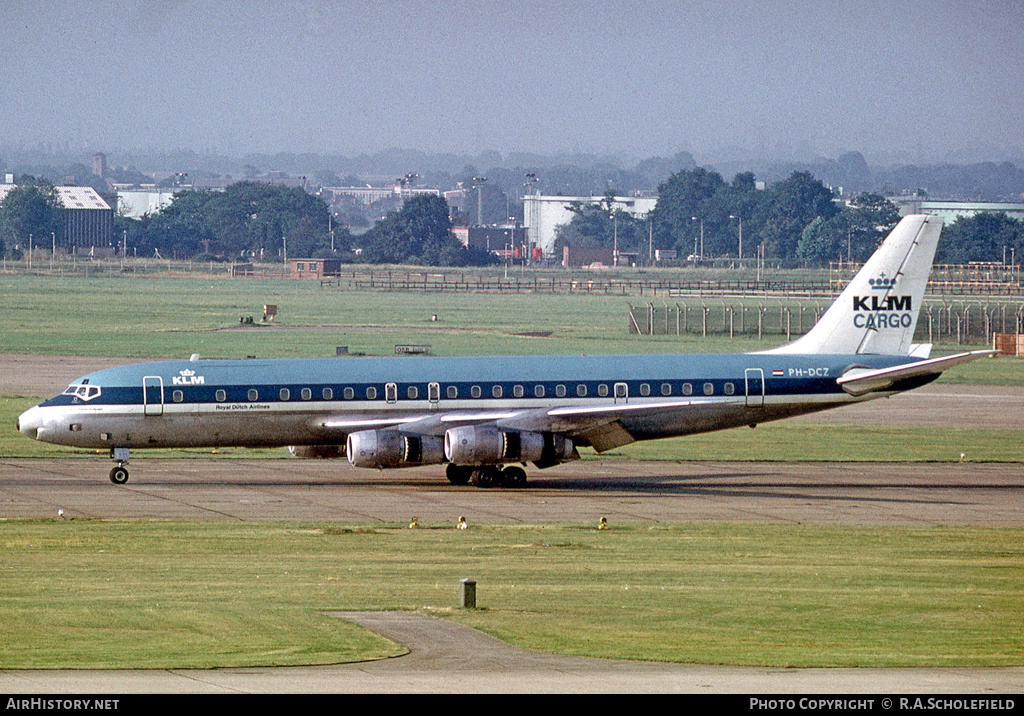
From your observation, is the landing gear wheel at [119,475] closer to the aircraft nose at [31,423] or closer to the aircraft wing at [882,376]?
the aircraft nose at [31,423]

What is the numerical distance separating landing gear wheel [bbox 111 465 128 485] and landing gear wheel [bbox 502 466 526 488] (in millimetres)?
11970

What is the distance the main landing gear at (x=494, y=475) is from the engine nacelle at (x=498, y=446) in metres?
1.19

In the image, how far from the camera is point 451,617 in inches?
1053

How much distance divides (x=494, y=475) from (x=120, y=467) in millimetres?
11855

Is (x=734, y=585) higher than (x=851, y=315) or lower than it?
lower

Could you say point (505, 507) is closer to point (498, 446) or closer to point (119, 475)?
point (498, 446)

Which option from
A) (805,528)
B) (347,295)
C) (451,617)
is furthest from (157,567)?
(347,295)

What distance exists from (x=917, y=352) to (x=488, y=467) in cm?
1595

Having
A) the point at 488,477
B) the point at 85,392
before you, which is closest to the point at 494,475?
the point at 488,477

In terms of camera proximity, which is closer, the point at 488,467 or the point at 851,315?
the point at 488,467

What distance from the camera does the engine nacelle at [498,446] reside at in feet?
152

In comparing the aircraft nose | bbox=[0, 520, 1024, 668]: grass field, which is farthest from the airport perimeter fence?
bbox=[0, 520, 1024, 668]: grass field
